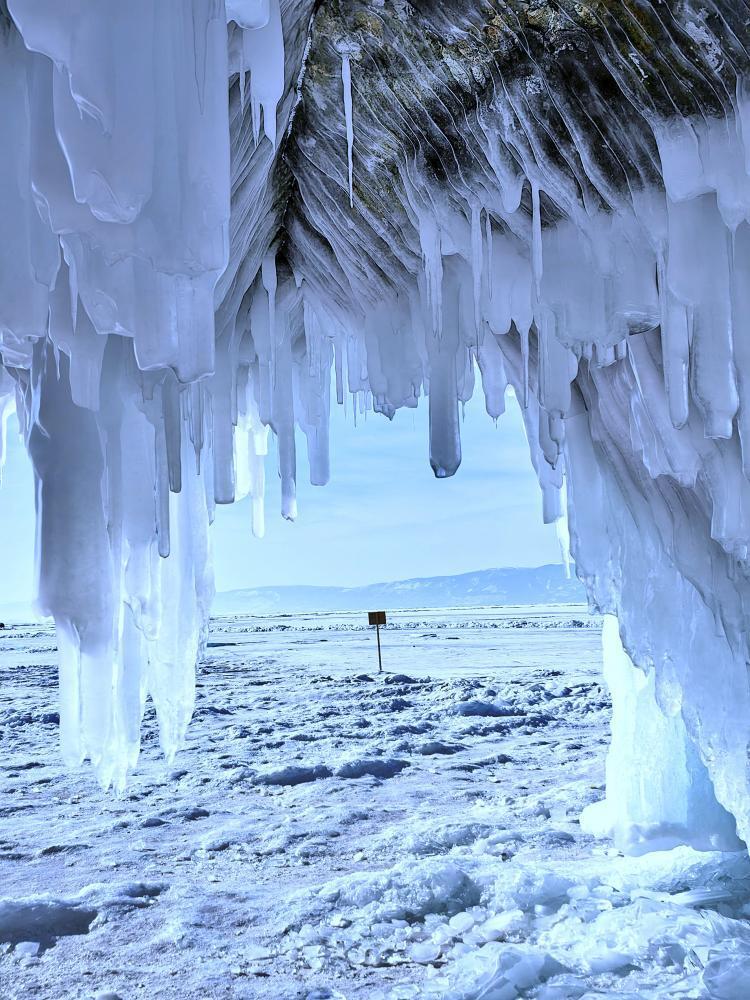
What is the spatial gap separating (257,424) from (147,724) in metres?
5.43

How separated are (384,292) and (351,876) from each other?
9.94 feet

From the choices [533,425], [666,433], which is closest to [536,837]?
[533,425]

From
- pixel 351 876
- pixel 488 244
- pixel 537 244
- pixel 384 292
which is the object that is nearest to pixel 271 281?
pixel 384 292

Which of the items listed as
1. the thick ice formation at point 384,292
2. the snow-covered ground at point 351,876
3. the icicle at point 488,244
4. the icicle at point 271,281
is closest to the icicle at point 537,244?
the thick ice formation at point 384,292

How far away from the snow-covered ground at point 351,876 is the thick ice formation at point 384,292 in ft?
2.13

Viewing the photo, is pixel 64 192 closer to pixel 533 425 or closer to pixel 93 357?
pixel 93 357

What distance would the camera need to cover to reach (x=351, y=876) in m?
4.27

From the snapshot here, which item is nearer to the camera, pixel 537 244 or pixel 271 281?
pixel 537 244

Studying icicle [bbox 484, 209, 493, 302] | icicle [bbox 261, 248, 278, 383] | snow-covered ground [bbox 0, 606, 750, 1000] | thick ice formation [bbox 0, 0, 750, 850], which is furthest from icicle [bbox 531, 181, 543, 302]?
snow-covered ground [bbox 0, 606, 750, 1000]

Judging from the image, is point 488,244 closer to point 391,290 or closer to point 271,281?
point 391,290

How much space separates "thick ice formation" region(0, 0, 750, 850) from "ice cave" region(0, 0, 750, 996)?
10mm

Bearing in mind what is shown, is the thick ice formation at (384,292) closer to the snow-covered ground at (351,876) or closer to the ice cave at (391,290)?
the ice cave at (391,290)

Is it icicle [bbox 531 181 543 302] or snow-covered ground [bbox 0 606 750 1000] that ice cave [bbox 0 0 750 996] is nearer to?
icicle [bbox 531 181 543 302]

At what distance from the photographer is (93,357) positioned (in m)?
2.70
